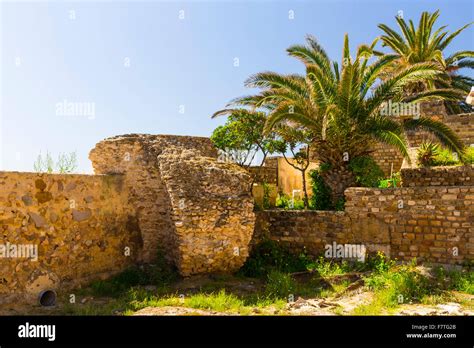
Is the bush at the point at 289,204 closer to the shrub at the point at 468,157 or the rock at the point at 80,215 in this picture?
the shrub at the point at 468,157

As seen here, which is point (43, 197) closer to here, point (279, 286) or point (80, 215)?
point (80, 215)

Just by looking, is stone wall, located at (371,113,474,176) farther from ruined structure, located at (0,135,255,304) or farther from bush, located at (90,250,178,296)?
bush, located at (90,250,178,296)

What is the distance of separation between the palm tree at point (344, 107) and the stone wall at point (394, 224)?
1.12 meters

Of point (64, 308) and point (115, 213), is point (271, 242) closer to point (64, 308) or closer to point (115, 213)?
point (115, 213)

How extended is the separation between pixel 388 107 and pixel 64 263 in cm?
799

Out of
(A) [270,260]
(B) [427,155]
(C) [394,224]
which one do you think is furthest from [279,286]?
(B) [427,155]

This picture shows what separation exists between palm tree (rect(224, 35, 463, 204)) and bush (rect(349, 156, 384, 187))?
0.45 feet

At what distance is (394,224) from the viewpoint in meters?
8.84

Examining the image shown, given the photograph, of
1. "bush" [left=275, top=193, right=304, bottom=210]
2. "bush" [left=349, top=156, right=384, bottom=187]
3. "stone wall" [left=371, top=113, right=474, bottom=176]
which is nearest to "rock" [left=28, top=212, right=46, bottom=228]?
"bush" [left=349, top=156, right=384, bottom=187]

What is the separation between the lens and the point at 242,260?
805 centimetres

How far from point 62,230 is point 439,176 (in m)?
8.21

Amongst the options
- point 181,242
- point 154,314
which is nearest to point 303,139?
point 181,242

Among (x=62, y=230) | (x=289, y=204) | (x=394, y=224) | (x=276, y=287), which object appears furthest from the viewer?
(x=289, y=204)

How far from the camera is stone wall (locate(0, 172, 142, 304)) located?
21.1 ft
